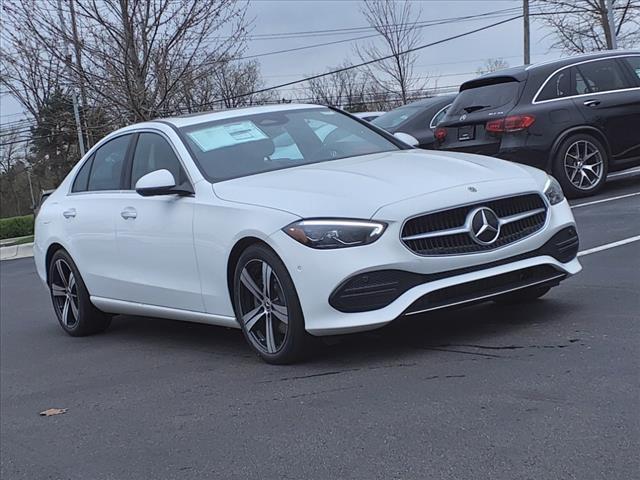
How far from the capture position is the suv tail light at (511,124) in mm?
10977

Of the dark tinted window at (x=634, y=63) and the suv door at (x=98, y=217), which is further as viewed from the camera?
the dark tinted window at (x=634, y=63)

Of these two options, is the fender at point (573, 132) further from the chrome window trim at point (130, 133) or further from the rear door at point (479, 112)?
the chrome window trim at point (130, 133)

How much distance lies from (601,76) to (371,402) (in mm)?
8032

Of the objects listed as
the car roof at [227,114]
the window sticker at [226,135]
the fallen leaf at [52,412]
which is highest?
the car roof at [227,114]

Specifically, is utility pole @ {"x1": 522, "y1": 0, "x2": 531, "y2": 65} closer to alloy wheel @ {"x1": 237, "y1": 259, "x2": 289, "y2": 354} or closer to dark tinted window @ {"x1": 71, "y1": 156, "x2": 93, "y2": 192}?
dark tinted window @ {"x1": 71, "y1": 156, "x2": 93, "y2": 192}

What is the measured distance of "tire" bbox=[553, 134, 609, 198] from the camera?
1100 cm

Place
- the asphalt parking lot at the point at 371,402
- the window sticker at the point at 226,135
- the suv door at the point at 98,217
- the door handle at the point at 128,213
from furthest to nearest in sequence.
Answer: the suv door at the point at 98,217, the door handle at the point at 128,213, the window sticker at the point at 226,135, the asphalt parking lot at the point at 371,402

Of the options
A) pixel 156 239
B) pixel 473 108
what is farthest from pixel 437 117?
pixel 156 239

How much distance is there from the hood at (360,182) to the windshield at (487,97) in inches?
214

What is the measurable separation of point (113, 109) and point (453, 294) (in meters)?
15.1

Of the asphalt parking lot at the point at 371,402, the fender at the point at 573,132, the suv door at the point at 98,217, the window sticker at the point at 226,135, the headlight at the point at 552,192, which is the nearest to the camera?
the asphalt parking lot at the point at 371,402

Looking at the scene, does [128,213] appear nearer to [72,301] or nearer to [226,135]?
[226,135]

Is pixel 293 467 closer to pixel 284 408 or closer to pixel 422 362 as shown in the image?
pixel 284 408

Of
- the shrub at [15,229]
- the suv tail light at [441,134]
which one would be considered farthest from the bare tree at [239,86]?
the suv tail light at [441,134]
